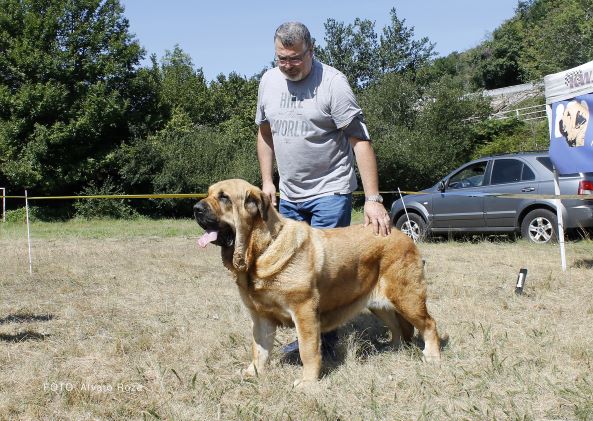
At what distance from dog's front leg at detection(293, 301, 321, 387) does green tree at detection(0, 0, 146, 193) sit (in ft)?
78.9

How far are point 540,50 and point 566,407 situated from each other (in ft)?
150

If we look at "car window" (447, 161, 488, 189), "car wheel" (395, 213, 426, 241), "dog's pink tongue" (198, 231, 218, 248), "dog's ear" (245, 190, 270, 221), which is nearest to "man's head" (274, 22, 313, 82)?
"dog's ear" (245, 190, 270, 221)

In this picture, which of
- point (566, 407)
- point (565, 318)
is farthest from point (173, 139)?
point (566, 407)

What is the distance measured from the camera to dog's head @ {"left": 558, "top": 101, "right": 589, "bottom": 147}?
799 cm

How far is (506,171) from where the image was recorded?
11.6 meters

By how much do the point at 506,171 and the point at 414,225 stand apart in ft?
7.83

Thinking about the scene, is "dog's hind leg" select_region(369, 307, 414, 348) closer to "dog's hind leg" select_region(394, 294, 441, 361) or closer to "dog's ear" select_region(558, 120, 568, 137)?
"dog's hind leg" select_region(394, 294, 441, 361)

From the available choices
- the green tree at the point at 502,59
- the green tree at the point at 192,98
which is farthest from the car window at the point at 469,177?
the green tree at the point at 502,59

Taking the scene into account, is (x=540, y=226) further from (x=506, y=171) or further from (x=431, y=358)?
(x=431, y=358)

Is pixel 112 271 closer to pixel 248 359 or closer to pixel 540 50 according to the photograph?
pixel 248 359

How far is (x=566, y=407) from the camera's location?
3.42 metres

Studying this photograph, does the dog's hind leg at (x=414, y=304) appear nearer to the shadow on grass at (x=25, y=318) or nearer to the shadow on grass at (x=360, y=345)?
the shadow on grass at (x=360, y=345)

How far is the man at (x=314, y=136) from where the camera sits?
4188 mm

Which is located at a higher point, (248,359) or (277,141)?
(277,141)
